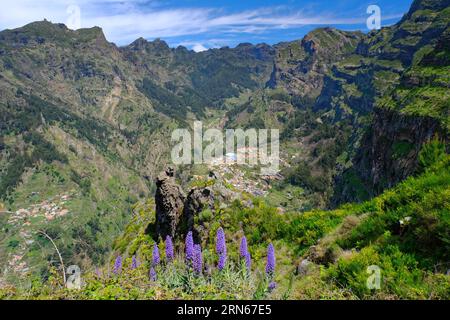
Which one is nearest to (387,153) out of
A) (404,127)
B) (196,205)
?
(404,127)

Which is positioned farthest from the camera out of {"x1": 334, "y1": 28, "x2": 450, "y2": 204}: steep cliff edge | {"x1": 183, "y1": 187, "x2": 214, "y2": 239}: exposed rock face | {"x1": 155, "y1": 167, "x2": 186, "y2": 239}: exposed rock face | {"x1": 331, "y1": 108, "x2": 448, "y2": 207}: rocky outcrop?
{"x1": 334, "y1": 28, "x2": 450, "y2": 204}: steep cliff edge

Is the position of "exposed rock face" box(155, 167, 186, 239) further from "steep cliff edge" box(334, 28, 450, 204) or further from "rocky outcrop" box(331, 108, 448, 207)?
"steep cliff edge" box(334, 28, 450, 204)

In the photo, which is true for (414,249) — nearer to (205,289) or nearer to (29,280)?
(205,289)

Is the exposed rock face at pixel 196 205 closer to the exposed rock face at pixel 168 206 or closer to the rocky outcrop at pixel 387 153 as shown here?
the exposed rock face at pixel 168 206

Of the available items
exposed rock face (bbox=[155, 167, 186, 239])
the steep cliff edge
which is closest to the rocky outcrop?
the steep cliff edge

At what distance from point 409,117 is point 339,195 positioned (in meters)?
78.1

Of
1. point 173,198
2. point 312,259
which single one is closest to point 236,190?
point 173,198

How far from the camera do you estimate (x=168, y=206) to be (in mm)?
25438

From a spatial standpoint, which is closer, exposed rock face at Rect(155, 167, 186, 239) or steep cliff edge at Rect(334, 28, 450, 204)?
exposed rock face at Rect(155, 167, 186, 239)

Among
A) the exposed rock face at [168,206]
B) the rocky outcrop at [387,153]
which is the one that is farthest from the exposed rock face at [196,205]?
the rocky outcrop at [387,153]

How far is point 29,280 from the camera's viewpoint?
9398 millimetres

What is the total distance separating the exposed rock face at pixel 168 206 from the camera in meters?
24.5

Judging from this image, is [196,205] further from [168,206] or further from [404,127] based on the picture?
[404,127]

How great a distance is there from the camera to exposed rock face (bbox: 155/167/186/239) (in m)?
24.5
